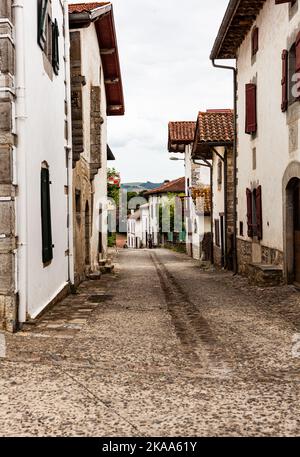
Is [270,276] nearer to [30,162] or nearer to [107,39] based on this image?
[30,162]

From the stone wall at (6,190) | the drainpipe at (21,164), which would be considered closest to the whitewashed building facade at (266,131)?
the drainpipe at (21,164)

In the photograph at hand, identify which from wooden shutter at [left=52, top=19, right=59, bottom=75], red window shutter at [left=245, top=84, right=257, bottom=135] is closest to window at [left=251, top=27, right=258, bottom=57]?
red window shutter at [left=245, top=84, right=257, bottom=135]

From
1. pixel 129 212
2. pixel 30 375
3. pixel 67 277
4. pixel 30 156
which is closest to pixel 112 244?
pixel 67 277

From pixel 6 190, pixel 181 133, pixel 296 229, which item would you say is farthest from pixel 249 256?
pixel 181 133

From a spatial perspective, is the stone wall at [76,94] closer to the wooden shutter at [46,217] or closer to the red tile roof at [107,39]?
the red tile roof at [107,39]

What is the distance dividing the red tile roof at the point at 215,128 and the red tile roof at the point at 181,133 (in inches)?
547

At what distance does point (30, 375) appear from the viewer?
4648 mm

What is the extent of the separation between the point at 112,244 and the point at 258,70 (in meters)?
24.9

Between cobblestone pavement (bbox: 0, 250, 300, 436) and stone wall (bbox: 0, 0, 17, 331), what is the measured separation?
390 mm

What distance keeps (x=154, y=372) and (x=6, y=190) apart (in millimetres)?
2886

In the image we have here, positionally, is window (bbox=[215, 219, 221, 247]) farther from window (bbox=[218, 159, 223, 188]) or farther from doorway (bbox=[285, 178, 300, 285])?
doorway (bbox=[285, 178, 300, 285])

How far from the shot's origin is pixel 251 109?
13.3 meters

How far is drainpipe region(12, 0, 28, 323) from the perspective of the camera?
6.56 metres
